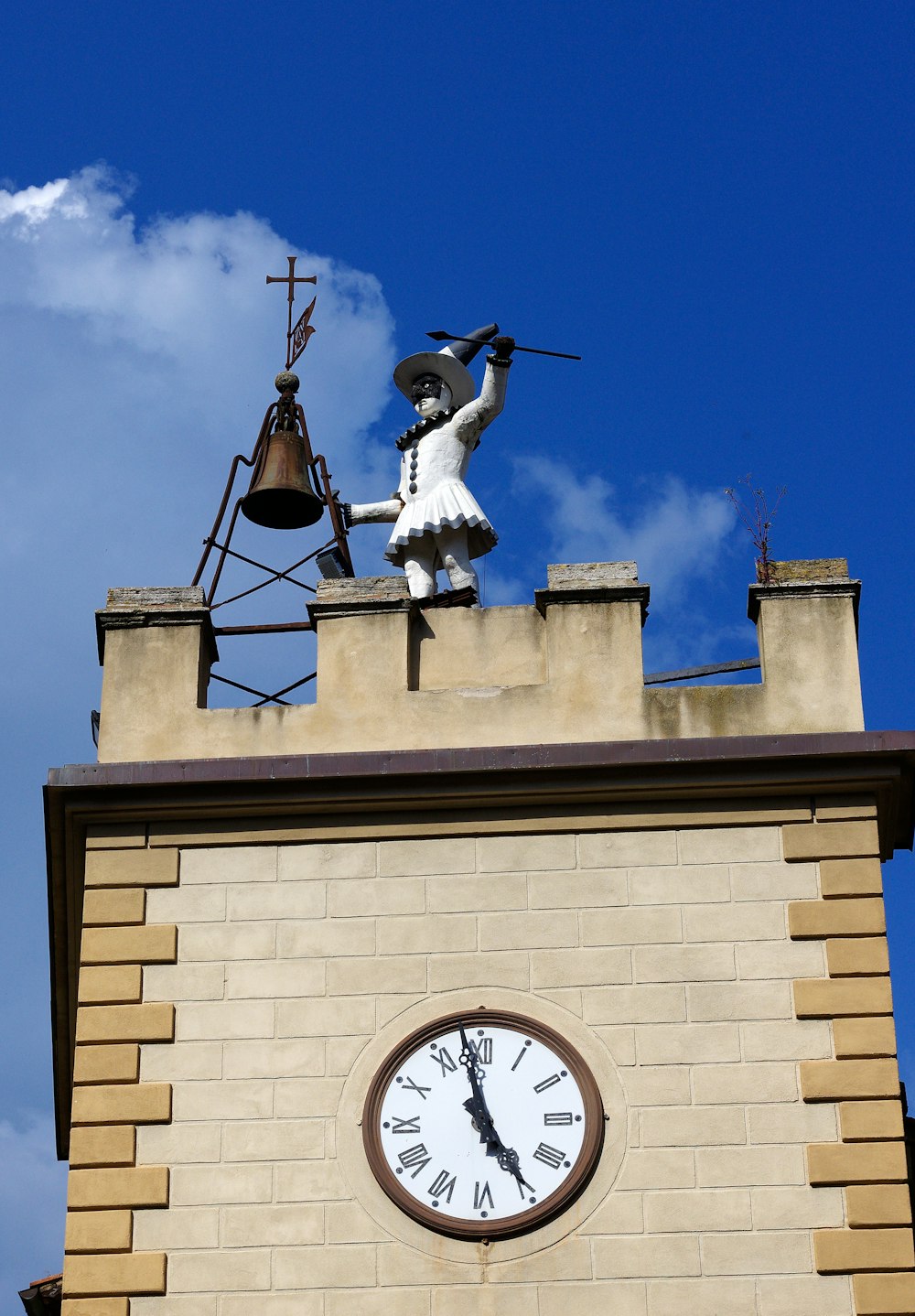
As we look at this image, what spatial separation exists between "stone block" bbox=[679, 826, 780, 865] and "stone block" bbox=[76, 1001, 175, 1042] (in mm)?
3187

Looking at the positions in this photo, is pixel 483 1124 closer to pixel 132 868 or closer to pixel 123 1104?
pixel 123 1104

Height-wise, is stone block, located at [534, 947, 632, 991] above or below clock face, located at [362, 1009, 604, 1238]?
above

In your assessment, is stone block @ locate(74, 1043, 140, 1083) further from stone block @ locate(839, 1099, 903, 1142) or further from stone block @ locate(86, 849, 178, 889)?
stone block @ locate(839, 1099, 903, 1142)

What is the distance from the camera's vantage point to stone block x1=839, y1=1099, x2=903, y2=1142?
13.0m

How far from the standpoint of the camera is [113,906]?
14031 mm

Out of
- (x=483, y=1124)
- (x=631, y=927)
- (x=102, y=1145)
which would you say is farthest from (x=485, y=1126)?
(x=102, y=1145)

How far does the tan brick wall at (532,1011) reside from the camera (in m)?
12.8

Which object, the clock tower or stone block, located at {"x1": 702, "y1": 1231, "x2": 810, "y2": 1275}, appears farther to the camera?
the clock tower

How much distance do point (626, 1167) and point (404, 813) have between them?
2562mm

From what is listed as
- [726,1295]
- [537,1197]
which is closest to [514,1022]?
[537,1197]

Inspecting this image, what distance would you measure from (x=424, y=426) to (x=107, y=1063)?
5357 millimetres

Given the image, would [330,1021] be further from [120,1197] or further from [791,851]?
[791,851]

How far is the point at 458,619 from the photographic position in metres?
15.0

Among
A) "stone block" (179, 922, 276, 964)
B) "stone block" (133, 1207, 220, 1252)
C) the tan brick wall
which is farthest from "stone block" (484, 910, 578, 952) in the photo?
"stone block" (133, 1207, 220, 1252)
